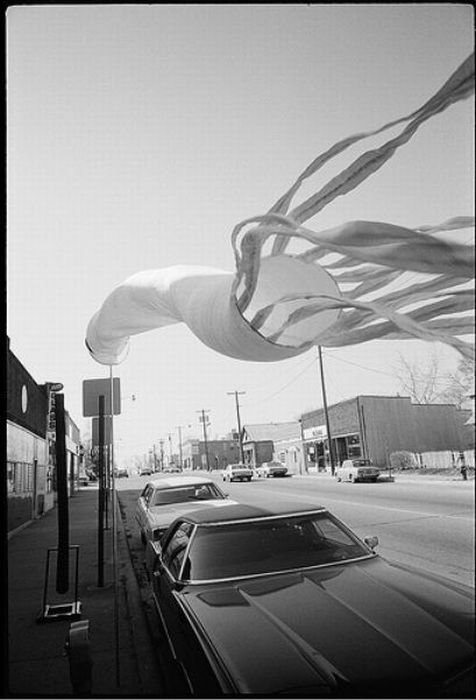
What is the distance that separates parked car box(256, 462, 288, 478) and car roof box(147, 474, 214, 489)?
0.67m

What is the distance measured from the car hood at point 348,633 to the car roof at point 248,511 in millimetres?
428

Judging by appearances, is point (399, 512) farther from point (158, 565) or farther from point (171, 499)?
point (171, 499)

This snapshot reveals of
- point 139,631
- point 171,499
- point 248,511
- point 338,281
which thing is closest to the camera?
point 338,281

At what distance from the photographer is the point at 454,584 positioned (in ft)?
5.27

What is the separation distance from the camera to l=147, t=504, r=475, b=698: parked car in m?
1.49

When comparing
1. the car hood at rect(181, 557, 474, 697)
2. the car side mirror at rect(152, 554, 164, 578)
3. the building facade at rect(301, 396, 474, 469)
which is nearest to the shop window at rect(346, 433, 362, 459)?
the building facade at rect(301, 396, 474, 469)

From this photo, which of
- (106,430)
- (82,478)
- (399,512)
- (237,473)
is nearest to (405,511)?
(399,512)

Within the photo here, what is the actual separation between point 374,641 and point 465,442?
2.20 feet

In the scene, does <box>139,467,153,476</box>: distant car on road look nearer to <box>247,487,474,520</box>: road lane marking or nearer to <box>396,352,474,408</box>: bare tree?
<box>247,487,474,520</box>: road lane marking

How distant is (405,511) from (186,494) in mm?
2130

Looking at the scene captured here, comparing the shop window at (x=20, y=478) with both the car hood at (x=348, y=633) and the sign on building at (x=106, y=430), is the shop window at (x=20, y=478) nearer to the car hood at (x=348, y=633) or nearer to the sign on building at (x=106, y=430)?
the sign on building at (x=106, y=430)

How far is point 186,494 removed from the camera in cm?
387

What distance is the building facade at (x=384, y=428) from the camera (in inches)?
66.3

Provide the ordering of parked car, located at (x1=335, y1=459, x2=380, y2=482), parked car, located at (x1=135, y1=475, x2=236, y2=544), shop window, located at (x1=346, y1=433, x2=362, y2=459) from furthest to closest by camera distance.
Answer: parked car, located at (x1=135, y1=475, x2=236, y2=544)
shop window, located at (x1=346, y1=433, x2=362, y2=459)
parked car, located at (x1=335, y1=459, x2=380, y2=482)
